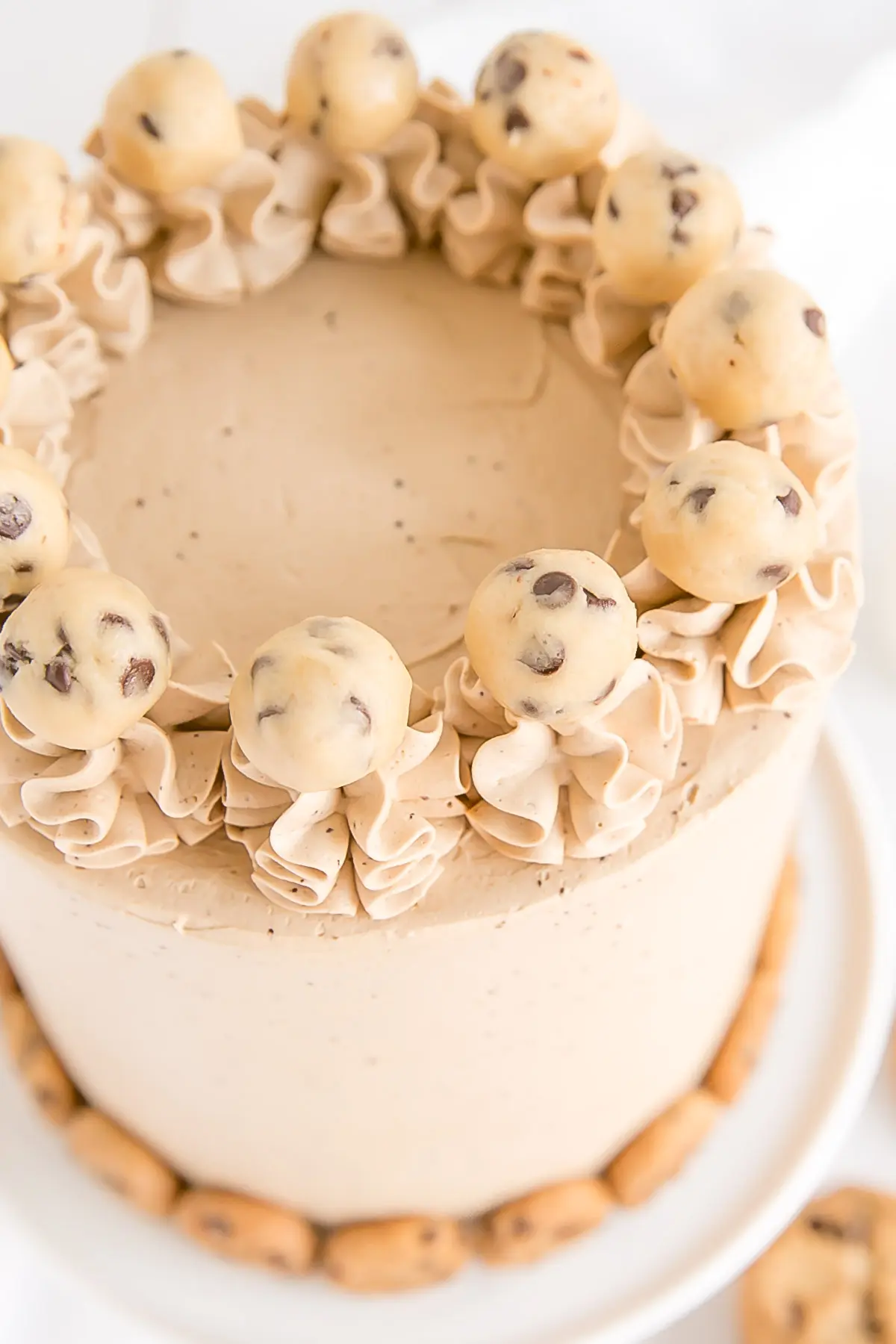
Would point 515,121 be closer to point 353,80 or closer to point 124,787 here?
point 353,80

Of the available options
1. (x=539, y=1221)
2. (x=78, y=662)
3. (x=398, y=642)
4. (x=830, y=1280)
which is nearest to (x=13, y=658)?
(x=78, y=662)

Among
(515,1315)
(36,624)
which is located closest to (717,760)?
(36,624)

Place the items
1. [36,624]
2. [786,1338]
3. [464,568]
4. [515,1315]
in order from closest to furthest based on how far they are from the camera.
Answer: [36,624], [464,568], [515,1315], [786,1338]

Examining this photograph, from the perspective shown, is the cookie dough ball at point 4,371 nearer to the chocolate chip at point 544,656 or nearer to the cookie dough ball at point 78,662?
the cookie dough ball at point 78,662

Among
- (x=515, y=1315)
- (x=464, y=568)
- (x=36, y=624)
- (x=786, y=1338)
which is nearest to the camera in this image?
(x=36, y=624)

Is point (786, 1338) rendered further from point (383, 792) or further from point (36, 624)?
point (36, 624)

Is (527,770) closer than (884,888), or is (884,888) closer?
(527,770)
